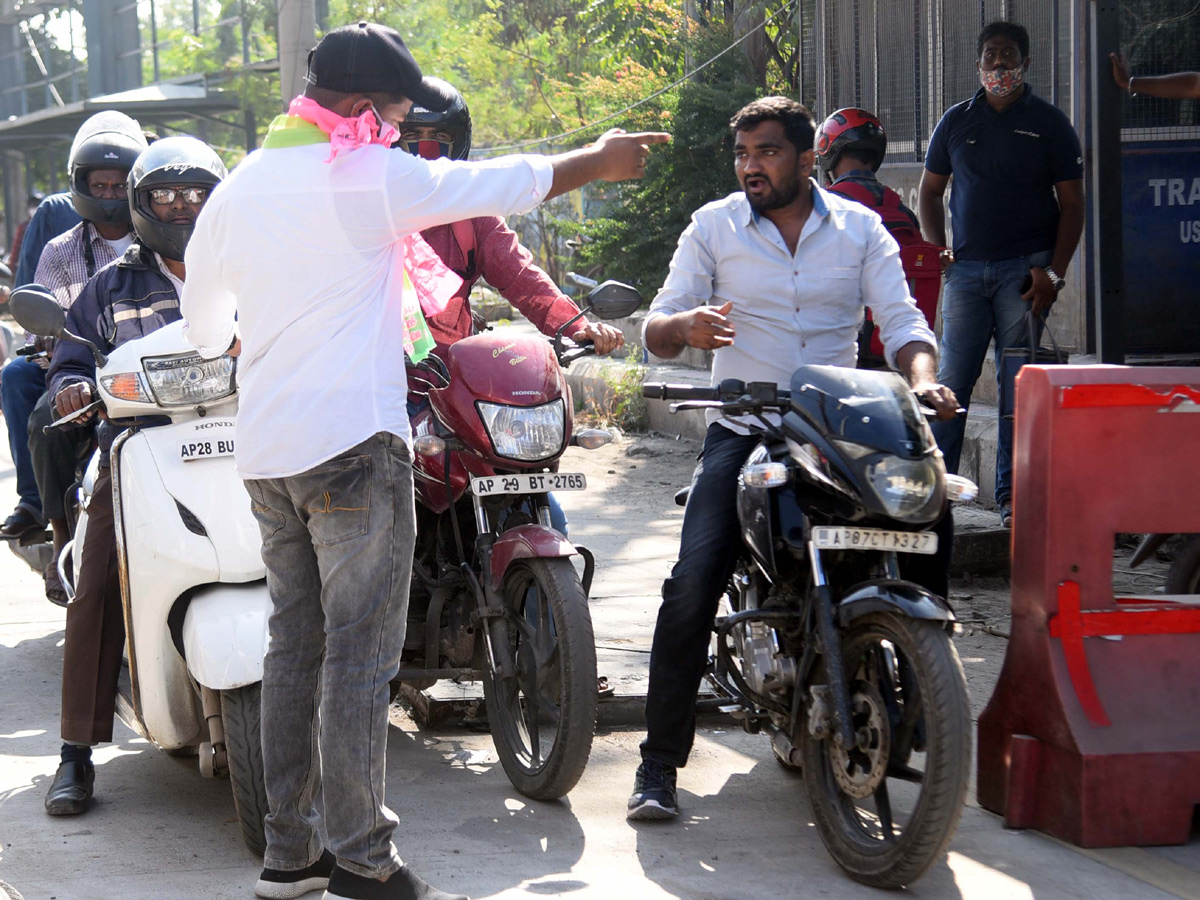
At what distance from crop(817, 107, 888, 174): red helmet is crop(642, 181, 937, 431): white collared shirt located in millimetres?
2144

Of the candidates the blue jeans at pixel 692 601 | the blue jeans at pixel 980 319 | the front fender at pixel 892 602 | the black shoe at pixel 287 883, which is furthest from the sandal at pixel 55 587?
the blue jeans at pixel 980 319

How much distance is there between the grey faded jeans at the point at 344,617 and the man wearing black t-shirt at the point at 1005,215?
3622mm

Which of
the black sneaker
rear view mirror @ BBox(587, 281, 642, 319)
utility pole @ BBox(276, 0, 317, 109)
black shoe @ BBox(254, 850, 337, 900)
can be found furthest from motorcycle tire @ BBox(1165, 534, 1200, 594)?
utility pole @ BBox(276, 0, 317, 109)

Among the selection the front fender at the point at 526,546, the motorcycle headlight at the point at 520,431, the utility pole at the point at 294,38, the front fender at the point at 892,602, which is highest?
the utility pole at the point at 294,38

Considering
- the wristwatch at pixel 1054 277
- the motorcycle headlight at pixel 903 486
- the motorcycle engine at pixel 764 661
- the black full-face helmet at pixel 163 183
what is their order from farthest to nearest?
the wristwatch at pixel 1054 277, the black full-face helmet at pixel 163 183, the motorcycle engine at pixel 764 661, the motorcycle headlight at pixel 903 486

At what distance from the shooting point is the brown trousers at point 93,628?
156 inches

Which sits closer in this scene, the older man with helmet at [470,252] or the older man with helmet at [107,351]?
the older man with helmet at [107,351]

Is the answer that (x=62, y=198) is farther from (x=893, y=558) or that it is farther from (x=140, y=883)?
(x=893, y=558)

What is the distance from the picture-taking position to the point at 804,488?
354 centimetres

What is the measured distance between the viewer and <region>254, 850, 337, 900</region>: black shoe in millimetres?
3338

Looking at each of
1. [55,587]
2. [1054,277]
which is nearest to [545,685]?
[55,587]

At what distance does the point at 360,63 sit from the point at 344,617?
116 centimetres

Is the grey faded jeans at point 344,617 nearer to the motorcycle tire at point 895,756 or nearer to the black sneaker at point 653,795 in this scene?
the black sneaker at point 653,795

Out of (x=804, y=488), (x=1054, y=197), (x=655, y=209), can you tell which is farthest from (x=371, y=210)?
(x=655, y=209)
